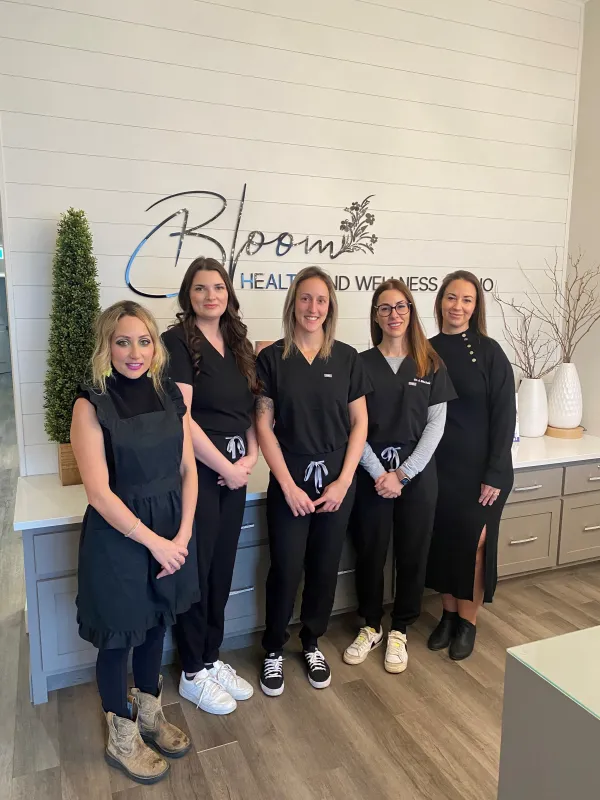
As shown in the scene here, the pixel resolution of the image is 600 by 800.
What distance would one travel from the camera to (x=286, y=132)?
9.98ft

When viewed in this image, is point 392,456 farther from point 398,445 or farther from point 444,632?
point 444,632

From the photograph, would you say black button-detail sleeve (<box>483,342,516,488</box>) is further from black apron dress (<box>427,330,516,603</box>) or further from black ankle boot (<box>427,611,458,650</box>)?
black ankle boot (<box>427,611,458,650</box>)

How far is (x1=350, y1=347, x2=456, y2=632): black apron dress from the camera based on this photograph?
7.90 ft

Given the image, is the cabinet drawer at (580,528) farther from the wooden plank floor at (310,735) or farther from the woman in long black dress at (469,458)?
the woman in long black dress at (469,458)

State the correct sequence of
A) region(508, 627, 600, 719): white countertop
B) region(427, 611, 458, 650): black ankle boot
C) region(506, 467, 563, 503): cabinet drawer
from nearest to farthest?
region(508, 627, 600, 719): white countertop, region(427, 611, 458, 650): black ankle boot, region(506, 467, 563, 503): cabinet drawer

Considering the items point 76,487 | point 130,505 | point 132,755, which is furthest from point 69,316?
point 132,755

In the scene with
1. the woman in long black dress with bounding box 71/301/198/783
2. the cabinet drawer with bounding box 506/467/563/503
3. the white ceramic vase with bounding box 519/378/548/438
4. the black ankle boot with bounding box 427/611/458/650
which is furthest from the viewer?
the white ceramic vase with bounding box 519/378/548/438

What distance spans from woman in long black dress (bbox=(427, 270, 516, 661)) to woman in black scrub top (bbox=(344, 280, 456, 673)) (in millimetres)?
117

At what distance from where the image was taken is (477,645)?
2.71m

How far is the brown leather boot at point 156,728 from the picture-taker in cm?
205

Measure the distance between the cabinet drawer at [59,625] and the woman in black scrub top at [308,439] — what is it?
0.73 metres

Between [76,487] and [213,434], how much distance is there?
816 mm

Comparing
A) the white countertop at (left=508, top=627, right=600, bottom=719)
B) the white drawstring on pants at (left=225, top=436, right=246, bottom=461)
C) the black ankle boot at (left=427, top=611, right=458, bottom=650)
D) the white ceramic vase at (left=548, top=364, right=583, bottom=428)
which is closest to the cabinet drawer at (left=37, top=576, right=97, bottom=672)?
the white drawstring on pants at (left=225, top=436, right=246, bottom=461)

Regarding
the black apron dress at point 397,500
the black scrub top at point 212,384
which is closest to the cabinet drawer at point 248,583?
the black apron dress at point 397,500
